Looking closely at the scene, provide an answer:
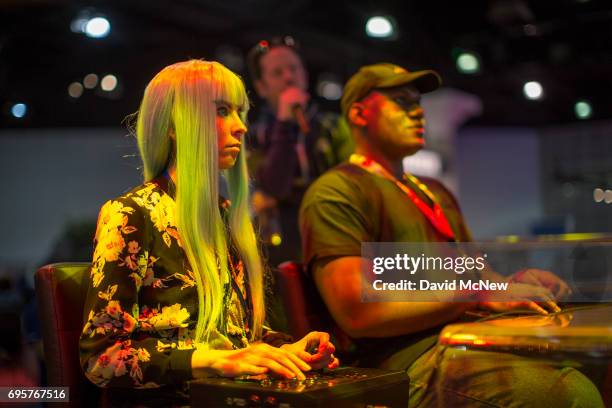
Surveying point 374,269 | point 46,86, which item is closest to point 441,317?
point 374,269

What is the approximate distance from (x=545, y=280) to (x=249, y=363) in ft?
3.12

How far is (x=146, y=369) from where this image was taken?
1.45 metres

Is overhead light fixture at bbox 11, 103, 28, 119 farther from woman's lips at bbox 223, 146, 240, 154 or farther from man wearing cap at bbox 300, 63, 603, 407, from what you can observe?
woman's lips at bbox 223, 146, 240, 154

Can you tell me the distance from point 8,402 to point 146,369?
19.7 inches

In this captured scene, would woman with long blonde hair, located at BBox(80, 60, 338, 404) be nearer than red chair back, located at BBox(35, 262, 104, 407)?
Yes

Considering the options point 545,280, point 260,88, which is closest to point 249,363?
point 545,280

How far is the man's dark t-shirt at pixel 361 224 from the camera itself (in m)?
2.04

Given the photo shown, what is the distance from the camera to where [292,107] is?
342 cm

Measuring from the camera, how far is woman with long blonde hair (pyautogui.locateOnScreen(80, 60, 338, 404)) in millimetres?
1449

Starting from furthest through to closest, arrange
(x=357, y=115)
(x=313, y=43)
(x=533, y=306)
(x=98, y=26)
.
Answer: (x=313, y=43), (x=98, y=26), (x=357, y=115), (x=533, y=306)

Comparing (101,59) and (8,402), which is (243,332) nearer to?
(8,402)

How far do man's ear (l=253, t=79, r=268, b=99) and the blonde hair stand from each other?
1.63m

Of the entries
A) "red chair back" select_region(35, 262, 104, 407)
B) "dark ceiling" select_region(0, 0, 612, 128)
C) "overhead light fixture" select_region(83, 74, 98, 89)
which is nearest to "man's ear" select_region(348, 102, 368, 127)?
"dark ceiling" select_region(0, 0, 612, 128)

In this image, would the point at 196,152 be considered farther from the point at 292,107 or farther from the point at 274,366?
the point at 292,107
